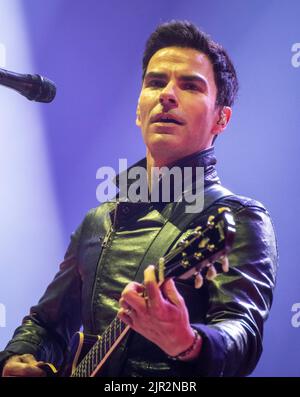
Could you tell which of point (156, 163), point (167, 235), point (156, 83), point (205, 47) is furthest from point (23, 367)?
point (205, 47)

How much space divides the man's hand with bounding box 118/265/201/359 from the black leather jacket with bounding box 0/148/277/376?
6 cm

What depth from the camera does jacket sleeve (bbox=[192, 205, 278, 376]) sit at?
142cm

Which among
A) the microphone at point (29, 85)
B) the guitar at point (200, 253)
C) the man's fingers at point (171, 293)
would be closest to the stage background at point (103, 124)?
the microphone at point (29, 85)

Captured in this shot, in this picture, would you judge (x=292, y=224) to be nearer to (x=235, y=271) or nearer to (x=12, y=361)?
(x=235, y=271)

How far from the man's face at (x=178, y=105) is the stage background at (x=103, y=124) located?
16.6 inches

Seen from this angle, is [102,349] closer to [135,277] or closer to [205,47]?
[135,277]

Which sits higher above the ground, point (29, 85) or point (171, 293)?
point (29, 85)

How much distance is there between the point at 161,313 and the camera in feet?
4.33

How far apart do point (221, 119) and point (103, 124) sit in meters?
0.77

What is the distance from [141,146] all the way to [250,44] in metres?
0.58

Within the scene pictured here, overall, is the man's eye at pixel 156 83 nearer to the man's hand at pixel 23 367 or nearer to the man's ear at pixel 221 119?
the man's ear at pixel 221 119

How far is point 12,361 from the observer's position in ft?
6.58

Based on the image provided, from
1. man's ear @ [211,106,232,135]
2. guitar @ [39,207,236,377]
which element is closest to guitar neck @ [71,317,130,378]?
guitar @ [39,207,236,377]
